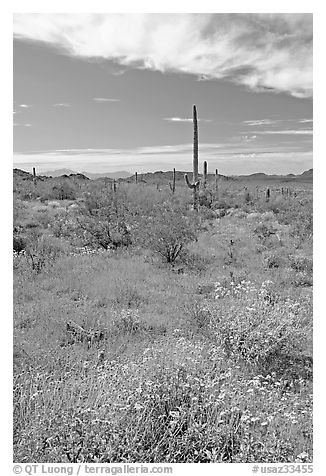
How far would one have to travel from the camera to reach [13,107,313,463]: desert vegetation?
311 cm

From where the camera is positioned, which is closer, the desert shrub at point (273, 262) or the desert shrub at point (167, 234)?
the desert shrub at point (273, 262)

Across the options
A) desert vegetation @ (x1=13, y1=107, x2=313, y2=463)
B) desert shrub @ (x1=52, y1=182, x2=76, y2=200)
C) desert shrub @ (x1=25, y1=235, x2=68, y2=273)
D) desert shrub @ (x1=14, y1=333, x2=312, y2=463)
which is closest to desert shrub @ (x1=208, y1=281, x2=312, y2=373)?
desert vegetation @ (x1=13, y1=107, x2=313, y2=463)

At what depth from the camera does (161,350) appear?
4055 mm

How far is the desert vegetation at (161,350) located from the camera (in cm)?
311

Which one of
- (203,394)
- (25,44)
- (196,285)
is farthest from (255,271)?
(25,44)

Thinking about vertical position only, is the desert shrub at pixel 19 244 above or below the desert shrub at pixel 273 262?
above

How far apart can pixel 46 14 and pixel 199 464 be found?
3.84 meters

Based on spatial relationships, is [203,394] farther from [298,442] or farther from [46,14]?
[46,14]

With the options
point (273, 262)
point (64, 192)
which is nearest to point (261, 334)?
point (273, 262)

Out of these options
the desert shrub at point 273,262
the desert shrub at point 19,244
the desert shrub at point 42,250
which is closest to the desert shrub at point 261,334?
the desert shrub at point 273,262

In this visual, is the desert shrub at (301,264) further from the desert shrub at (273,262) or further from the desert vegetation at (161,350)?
the desert shrub at (273,262)

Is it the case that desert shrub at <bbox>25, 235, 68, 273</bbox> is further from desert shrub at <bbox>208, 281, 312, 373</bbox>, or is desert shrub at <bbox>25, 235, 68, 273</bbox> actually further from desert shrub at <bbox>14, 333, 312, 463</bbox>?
desert shrub at <bbox>14, 333, 312, 463</bbox>
